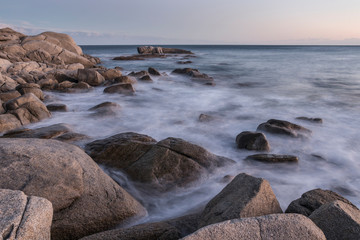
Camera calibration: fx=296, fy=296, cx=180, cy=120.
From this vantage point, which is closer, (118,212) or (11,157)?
(11,157)

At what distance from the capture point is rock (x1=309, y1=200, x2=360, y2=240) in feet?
7.53

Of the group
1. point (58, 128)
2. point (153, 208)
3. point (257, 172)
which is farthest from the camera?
point (58, 128)

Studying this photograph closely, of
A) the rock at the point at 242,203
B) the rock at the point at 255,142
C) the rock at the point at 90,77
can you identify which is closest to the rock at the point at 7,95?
the rock at the point at 90,77

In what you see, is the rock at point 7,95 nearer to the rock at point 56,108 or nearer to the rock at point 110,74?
the rock at point 56,108

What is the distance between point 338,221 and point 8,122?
20.3ft

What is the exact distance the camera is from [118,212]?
10.6 ft

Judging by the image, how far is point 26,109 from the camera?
6832mm

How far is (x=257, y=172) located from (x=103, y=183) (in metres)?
2.57

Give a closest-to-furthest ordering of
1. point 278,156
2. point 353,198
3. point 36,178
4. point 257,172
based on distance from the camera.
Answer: point 36,178, point 353,198, point 257,172, point 278,156

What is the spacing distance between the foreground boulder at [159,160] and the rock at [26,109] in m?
2.53

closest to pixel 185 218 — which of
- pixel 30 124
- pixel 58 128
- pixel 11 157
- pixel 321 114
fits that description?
pixel 11 157

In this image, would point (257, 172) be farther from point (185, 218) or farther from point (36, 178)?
point (36, 178)

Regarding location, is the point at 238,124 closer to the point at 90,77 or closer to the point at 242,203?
the point at 242,203

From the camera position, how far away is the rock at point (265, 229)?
6.28 feet
